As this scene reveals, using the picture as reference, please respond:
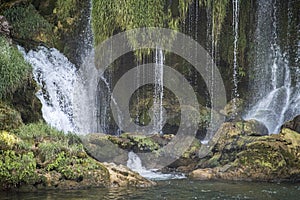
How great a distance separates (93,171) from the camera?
9.44m

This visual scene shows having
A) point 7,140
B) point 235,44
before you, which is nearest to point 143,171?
point 7,140

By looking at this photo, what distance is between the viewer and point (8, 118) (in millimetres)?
10344

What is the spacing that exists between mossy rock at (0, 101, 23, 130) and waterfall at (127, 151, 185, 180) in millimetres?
3882

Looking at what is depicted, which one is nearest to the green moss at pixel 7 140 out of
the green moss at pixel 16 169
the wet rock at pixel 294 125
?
the green moss at pixel 16 169

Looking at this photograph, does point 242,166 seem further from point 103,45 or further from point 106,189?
point 103,45

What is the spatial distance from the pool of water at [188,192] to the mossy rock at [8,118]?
2.34 m

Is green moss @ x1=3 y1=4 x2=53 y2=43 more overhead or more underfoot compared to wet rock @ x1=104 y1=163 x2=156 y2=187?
more overhead

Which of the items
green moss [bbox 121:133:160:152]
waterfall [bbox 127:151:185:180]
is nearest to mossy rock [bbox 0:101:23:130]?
waterfall [bbox 127:151:185:180]

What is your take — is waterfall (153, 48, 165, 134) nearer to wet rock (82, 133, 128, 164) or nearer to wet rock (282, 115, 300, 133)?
wet rock (82, 133, 128, 164)

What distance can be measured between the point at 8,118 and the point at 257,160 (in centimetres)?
682

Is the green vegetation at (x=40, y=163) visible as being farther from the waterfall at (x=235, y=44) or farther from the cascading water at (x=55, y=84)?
the waterfall at (x=235, y=44)

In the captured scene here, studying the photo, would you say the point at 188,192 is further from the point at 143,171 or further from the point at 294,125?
the point at 294,125

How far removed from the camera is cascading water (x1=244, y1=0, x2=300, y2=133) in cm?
1777

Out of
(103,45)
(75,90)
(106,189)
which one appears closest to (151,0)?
(103,45)
